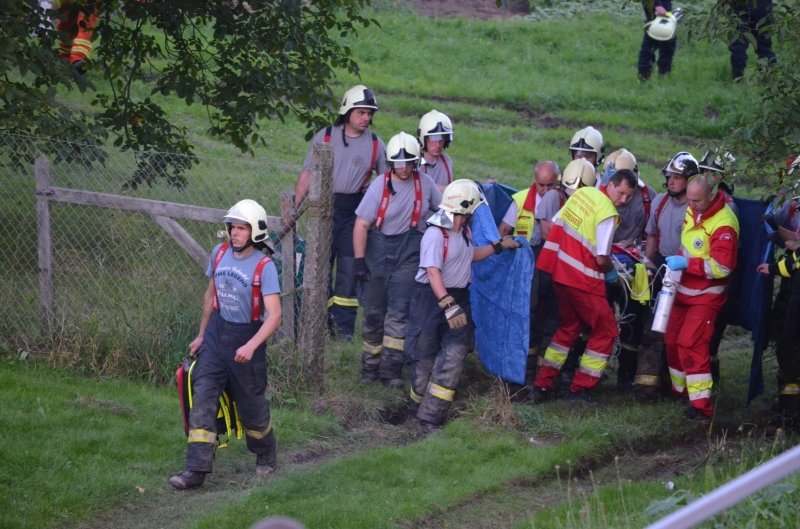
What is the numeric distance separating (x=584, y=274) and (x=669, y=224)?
3.12ft

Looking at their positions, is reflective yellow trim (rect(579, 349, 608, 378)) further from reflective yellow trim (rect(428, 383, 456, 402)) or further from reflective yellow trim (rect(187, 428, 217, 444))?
reflective yellow trim (rect(187, 428, 217, 444))

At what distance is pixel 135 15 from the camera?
407 inches

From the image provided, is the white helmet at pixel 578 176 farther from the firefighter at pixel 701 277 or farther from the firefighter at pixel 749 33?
the firefighter at pixel 749 33

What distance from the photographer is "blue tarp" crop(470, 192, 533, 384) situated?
28.7ft

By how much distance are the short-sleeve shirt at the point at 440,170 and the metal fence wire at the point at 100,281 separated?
1302mm

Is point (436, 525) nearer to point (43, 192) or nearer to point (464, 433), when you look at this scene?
point (464, 433)

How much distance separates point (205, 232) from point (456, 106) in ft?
28.5

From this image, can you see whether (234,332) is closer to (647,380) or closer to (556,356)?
(556,356)

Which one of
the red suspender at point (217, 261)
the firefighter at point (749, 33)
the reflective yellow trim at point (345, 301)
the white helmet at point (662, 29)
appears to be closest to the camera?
the red suspender at point (217, 261)

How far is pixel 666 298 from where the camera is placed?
8.34 meters

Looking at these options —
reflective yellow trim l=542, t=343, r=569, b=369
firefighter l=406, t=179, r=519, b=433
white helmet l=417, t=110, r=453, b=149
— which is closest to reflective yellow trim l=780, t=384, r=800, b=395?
reflective yellow trim l=542, t=343, r=569, b=369

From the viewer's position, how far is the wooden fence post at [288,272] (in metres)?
8.81

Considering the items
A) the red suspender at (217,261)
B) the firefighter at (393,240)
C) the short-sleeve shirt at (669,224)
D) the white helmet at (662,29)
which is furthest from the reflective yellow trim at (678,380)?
the white helmet at (662,29)

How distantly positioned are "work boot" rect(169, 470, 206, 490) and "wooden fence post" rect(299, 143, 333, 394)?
1766 mm
